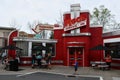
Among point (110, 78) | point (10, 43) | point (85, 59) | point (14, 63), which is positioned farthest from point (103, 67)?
point (10, 43)

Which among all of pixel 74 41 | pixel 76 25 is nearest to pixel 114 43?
pixel 74 41

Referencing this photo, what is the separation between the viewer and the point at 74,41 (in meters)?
30.5

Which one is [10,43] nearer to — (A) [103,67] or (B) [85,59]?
(B) [85,59]

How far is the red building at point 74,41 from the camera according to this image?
30109mm

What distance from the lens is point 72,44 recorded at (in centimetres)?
3003

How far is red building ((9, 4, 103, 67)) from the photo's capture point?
98.8 ft

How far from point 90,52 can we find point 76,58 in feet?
6.09

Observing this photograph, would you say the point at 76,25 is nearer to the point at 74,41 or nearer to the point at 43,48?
the point at 74,41

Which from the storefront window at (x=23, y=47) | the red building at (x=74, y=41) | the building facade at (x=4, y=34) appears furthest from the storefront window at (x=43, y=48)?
the building facade at (x=4, y=34)

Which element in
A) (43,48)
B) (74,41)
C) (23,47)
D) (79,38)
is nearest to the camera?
(43,48)

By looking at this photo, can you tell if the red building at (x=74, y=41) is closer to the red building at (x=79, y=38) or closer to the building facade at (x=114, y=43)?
the red building at (x=79, y=38)

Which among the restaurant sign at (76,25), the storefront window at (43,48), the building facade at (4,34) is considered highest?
the building facade at (4,34)

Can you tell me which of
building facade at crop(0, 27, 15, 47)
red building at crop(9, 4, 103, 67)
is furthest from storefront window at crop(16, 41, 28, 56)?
building facade at crop(0, 27, 15, 47)

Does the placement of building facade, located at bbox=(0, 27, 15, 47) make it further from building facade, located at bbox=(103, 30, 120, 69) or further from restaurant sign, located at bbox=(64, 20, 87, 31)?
building facade, located at bbox=(103, 30, 120, 69)
